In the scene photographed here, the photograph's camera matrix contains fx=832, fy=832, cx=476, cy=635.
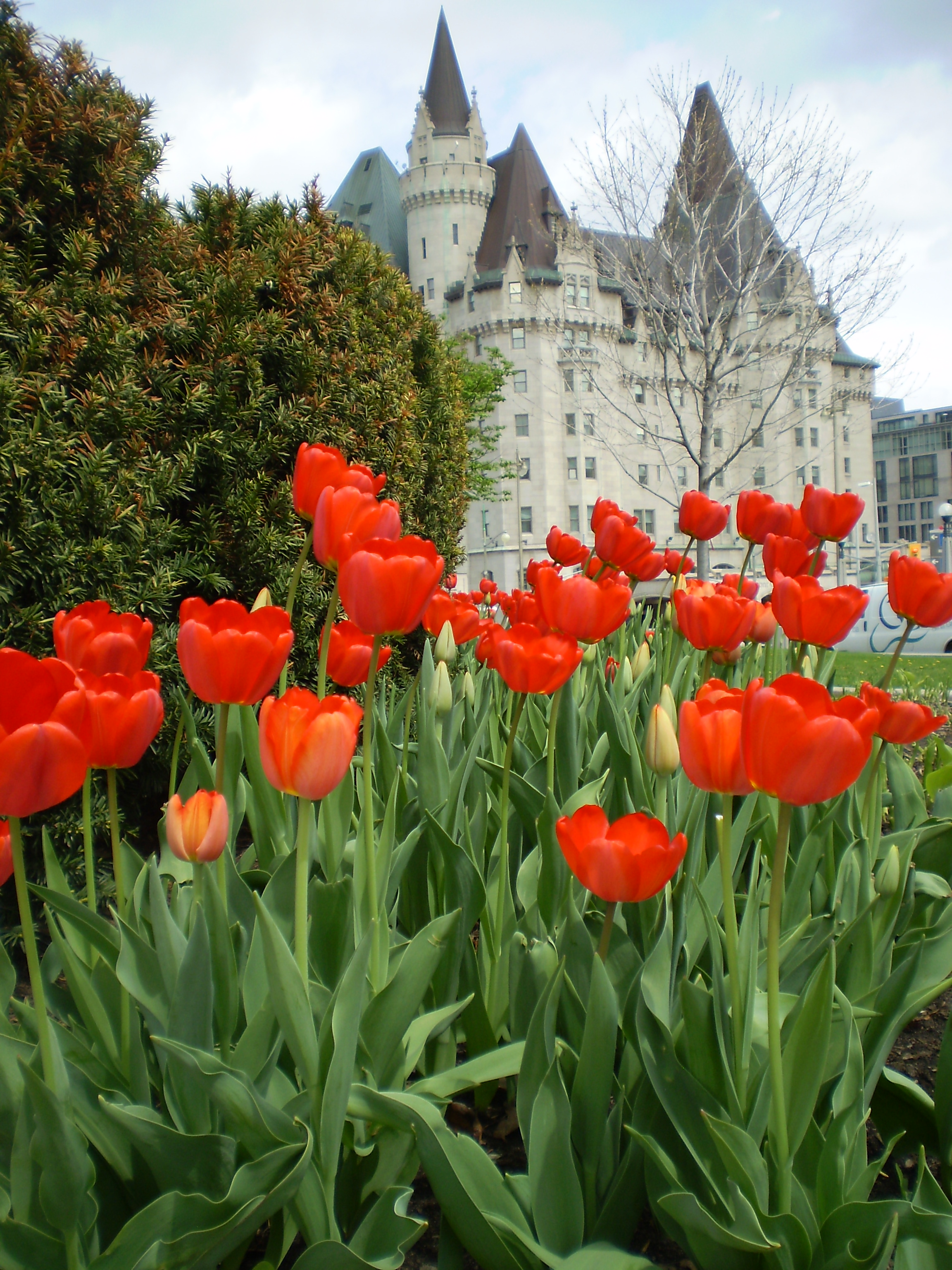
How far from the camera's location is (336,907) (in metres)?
1.25

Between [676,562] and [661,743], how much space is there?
65.4 inches

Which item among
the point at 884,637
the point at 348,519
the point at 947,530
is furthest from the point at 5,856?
the point at 947,530

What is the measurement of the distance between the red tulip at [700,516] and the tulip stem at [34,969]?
6.95ft

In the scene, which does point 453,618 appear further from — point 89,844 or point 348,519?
point 89,844

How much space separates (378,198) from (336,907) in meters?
54.4

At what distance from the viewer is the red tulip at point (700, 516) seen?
2545 mm

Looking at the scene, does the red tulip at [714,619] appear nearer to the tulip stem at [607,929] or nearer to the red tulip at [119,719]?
the tulip stem at [607,929]

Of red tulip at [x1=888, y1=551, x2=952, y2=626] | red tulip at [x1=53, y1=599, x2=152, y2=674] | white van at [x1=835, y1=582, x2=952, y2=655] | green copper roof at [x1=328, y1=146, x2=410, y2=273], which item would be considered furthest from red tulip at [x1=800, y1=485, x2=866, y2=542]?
green copper roof at [x1=328, y1=146, x2=410, y2=273]

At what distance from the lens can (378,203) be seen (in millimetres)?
48719

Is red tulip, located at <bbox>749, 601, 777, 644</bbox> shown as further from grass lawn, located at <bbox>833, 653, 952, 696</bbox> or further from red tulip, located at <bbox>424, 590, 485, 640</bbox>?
grass lawn, located at <bbox>833, 653, 952, 696</bbox>

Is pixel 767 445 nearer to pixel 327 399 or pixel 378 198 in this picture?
pixel 378 198

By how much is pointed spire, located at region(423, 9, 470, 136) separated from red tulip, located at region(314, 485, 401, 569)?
5102cm

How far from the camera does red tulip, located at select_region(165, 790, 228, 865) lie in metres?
0.99

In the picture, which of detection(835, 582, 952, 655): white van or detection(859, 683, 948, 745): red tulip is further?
detection(835, 582, 952, 655): white van
